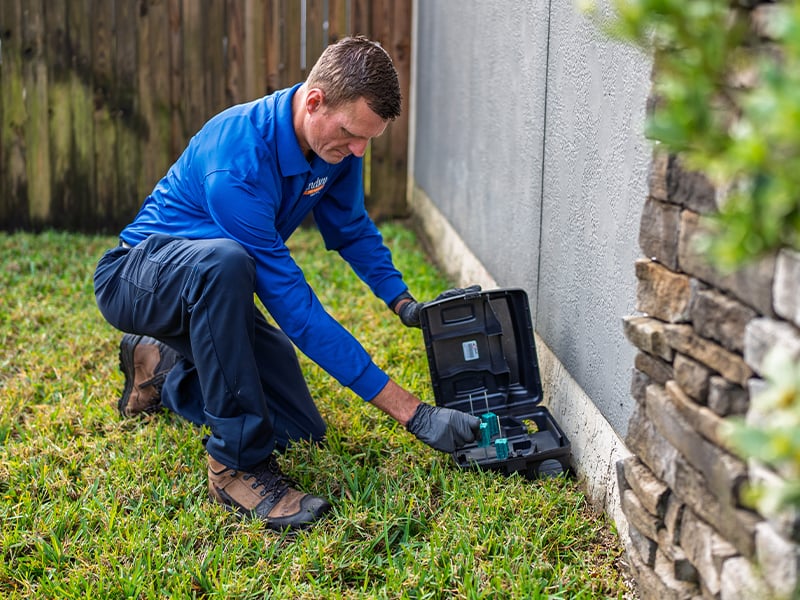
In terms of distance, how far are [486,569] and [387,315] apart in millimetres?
2209

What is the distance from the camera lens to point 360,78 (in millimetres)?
2656

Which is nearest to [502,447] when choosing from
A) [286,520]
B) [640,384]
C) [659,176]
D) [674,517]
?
[286,520]

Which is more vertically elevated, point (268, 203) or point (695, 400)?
point (268, 203)

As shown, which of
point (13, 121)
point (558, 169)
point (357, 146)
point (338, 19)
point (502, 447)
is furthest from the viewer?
point (338, 19)

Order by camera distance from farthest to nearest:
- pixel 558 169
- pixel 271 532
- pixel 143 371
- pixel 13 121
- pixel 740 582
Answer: pixel 13 121, pixel 143 371, pixel 558 169, pixel 271 532, pixel 740 582

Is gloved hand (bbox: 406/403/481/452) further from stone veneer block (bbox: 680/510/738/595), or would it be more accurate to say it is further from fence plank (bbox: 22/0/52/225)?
fence plank (bbox: 22/0/52/225)

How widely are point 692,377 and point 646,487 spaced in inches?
13.4

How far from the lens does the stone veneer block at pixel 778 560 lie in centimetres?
133

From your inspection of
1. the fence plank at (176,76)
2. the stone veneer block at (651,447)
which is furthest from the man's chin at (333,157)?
the fence plank at (176,76)

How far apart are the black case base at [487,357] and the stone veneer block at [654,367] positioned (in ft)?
3.30

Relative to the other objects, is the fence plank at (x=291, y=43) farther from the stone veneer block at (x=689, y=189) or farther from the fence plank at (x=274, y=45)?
the stone veneer block at (x=689, y=189)

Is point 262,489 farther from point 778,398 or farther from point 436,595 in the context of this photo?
point 778,398

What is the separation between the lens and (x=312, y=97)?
275 centimetres

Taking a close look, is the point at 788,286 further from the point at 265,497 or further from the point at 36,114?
the point at 36,114
